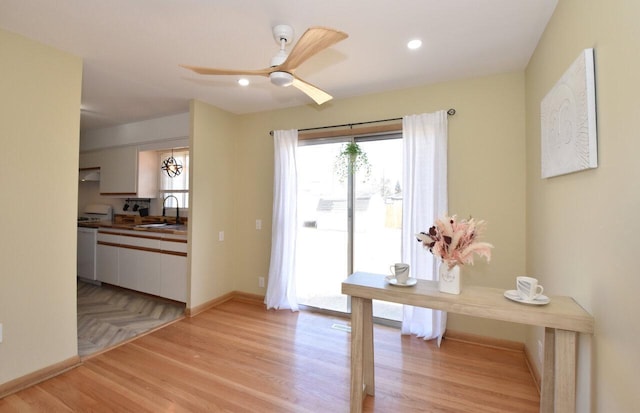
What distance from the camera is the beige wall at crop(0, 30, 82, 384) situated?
1.96 meters

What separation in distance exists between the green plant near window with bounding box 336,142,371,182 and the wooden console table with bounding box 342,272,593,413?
149 centimetres

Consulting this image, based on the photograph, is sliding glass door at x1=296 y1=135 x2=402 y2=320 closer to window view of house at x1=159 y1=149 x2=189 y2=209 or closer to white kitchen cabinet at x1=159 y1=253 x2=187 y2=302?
white kitchen cabinet at x1=159 y1=253 x2=187 y2=302

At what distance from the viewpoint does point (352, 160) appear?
123 inches

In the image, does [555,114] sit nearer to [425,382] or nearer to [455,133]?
[455,133]

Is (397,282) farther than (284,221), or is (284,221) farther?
(284,221)

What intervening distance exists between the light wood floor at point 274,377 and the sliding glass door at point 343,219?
24.8 inches

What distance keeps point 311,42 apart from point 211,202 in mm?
2551

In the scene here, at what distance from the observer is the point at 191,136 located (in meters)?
3.35

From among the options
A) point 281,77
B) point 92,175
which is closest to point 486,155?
point 281,77

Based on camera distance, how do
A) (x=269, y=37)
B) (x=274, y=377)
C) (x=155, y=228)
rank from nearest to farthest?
1. (x=269, y=37)
2. (x=274, y=377)
3. (x=155, y=228)

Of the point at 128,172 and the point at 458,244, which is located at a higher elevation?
the point at 128,172

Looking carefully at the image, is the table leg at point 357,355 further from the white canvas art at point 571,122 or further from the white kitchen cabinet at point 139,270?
the white kitchen cabinet at point 139,270

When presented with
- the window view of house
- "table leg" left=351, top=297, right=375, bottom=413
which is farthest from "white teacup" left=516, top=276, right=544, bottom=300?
the window view of house

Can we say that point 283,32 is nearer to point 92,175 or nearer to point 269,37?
point 269,37
